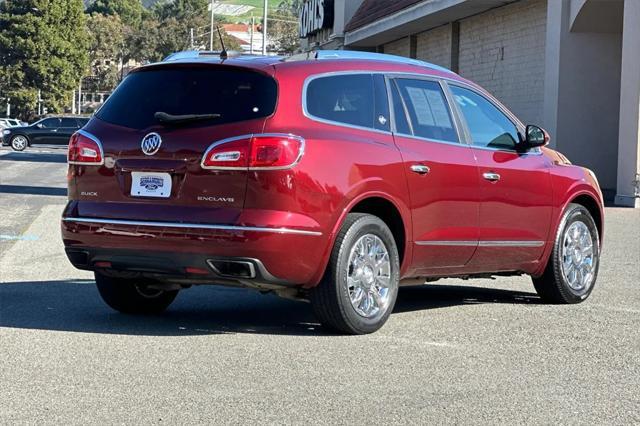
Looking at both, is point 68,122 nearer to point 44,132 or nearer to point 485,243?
point 44,132

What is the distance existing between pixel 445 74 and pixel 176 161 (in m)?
2.40

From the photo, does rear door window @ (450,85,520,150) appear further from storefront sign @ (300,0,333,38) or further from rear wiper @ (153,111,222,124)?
storefront sign @ (300,0,333,38)

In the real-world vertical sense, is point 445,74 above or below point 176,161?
above

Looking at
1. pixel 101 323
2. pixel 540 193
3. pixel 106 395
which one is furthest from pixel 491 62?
pixel 106 395

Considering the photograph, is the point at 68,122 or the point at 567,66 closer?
the point at 567,66

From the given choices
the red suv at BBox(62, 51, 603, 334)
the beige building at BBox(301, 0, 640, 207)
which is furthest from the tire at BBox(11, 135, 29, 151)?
the red suv at BBox(62, 51, 603, 334)

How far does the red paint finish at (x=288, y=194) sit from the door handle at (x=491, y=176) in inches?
2.0

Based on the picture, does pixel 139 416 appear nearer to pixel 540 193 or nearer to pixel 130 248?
pixel 130 248

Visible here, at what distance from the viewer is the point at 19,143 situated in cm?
5591

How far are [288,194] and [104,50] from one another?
99.9m

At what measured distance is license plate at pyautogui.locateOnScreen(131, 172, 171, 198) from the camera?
714cm

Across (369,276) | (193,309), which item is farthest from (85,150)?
(369,276)

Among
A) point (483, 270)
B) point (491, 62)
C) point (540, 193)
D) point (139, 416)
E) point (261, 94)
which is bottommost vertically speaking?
point (139, 416)

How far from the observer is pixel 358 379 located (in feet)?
20.2
